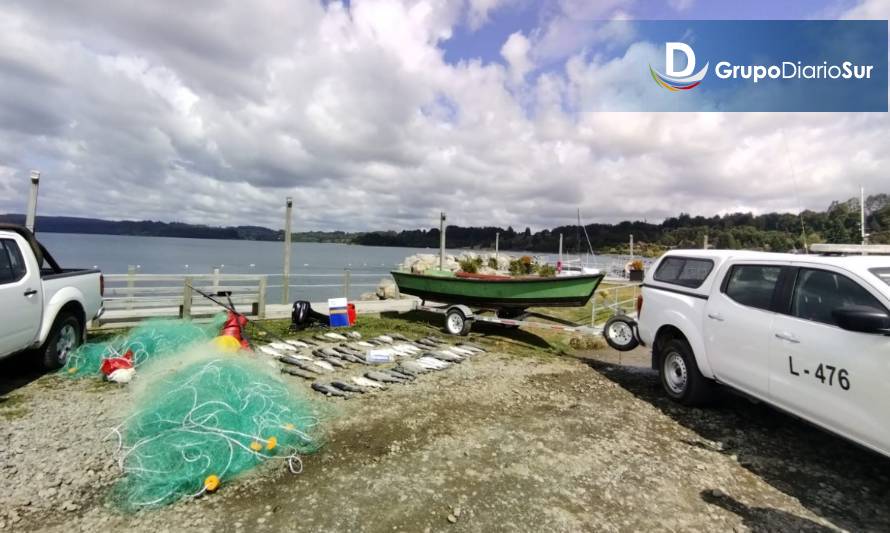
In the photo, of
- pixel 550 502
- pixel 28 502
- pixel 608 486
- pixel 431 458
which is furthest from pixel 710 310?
pixel 28 502

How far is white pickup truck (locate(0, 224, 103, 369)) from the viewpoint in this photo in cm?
491

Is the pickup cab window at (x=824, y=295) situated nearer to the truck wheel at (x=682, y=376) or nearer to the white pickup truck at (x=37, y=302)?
the truck wheel at (x=682, y=376)

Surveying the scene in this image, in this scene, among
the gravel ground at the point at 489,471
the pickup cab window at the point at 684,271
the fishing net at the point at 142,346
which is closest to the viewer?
the gravel ground at the point at 489,471

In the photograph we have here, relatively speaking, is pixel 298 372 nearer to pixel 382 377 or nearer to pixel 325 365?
pixel 325 365

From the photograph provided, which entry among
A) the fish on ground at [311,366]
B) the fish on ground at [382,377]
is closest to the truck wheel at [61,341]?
the fish on ground at [311,366]

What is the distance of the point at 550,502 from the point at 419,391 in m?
2.72

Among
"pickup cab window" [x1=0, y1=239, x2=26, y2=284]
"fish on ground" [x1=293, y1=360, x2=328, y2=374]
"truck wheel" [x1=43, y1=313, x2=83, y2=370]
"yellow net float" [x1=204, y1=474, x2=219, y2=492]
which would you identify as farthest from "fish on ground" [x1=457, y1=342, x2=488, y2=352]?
"pickup cab window" [x1=0, y1=239, x2=26, y2=284]

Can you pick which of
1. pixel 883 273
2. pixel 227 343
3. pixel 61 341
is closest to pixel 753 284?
pixel 883 273

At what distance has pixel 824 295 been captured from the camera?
3.86m

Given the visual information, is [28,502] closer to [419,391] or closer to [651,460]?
[419,391]

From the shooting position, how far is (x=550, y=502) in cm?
334

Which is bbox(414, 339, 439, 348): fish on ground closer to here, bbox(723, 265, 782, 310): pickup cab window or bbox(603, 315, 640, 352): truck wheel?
bbox(603, 315, 640, 352): truck wheel

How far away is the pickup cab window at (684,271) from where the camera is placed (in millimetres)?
5383

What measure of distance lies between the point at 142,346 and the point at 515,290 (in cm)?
696
